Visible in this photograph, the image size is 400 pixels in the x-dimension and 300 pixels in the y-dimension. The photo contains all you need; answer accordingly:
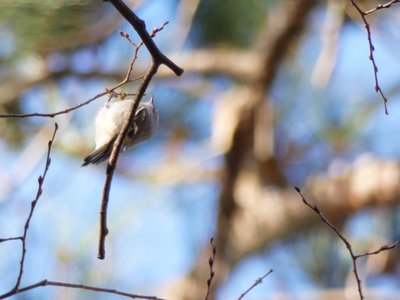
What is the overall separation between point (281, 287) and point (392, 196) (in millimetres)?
742

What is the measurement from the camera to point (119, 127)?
3.78 ft

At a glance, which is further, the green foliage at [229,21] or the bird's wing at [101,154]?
the green foliage at [229,21]

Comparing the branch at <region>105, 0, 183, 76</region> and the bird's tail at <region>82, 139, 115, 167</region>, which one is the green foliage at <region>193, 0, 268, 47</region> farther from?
the branch at <region>105, 0, 183, 76</region>

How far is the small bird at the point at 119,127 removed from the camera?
1157mm

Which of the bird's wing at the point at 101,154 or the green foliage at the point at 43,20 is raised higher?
the bird's wing at the point at 101,154

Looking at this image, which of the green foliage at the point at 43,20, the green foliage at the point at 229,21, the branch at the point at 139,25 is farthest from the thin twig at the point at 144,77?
the green foliage at the point at 229,21

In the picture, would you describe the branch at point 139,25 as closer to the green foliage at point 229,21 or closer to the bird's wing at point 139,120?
the bird's wing at point 139,120

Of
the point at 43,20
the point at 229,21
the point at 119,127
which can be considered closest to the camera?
the point at 119,127

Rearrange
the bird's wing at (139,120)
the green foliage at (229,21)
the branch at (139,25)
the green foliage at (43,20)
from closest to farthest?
the branch at (139,25) → the bird's wing at (139,120) → the green foliage at (43,20) → the green foliage at (229,21)

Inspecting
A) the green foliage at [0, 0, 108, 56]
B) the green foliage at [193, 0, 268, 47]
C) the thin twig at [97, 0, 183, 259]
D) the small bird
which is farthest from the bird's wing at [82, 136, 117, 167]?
the green foliage at [193, 0, 268, 47]

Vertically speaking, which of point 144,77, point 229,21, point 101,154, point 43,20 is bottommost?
point 229,21

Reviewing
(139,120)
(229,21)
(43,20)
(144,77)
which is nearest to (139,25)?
(144,77)

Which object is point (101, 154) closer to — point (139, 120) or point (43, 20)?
point (139, 120)

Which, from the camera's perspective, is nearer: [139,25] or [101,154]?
[139,25]
